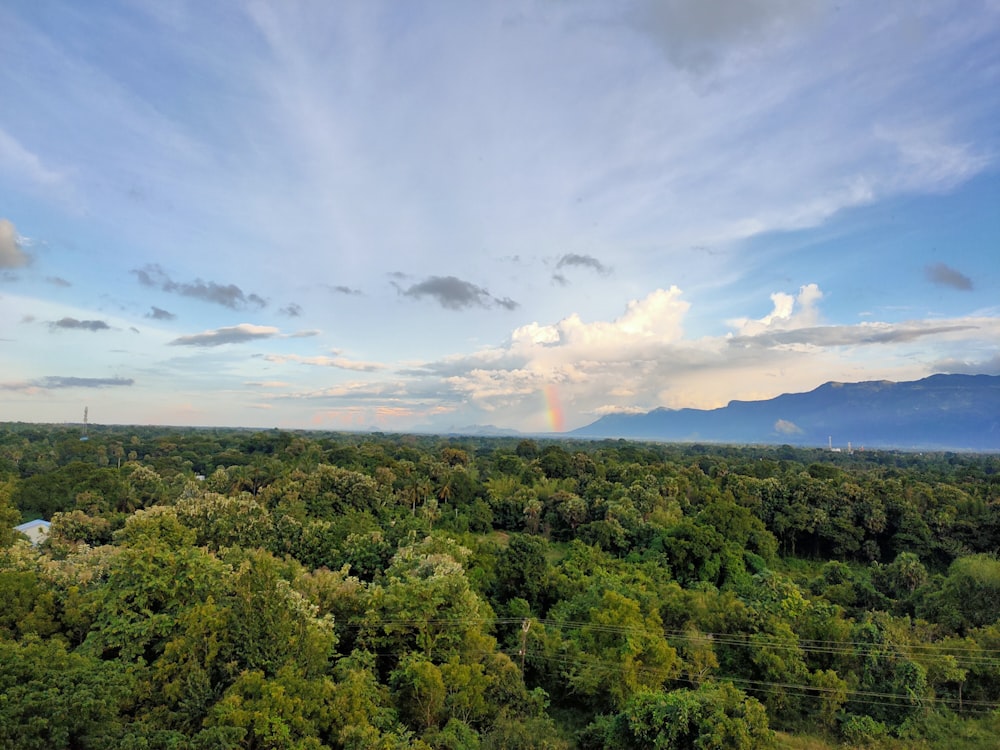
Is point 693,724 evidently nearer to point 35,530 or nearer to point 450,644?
point 450,644

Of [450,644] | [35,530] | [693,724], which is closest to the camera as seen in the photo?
[693,724]

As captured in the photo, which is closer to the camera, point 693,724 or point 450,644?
point 693,724

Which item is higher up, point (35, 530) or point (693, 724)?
point (35, 530)

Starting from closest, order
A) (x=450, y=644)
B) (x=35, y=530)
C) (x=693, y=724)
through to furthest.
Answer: (x=693, y=724)
(x=450, y=644)
(x=35, y=530)

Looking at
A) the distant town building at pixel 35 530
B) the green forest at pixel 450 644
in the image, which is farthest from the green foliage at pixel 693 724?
the distant town building at pixel 35 530

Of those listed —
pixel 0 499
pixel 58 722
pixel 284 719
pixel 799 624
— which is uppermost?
pixel 0 499

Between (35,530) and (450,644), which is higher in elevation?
(35,530)

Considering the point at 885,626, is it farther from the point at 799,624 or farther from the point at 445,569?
the point at 445,569

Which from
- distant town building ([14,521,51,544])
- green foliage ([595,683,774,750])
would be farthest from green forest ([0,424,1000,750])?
distant town building ([14,521,51,544])

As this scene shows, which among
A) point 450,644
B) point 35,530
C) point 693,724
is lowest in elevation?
point 693,724

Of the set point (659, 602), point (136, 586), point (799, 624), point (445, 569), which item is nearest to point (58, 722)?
point (136, 586)

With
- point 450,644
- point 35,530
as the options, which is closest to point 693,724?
point 450,644
